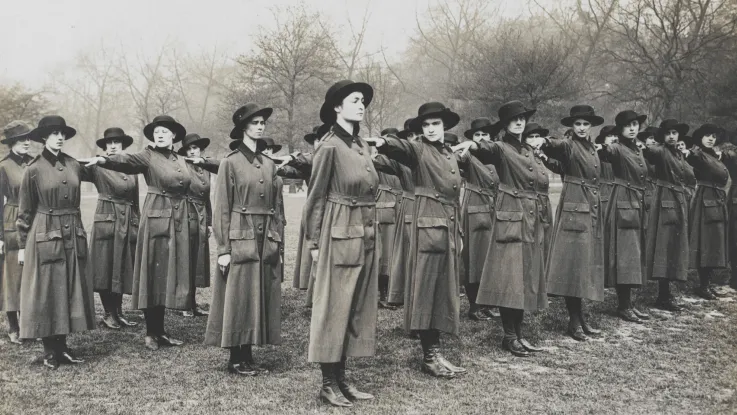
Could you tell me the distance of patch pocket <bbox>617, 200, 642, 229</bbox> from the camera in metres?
7.39

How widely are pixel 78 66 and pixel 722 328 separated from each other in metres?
29.4

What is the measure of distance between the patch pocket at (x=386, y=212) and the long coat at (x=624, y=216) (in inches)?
106

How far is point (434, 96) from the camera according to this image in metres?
25.5

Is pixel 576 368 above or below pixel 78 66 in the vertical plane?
below

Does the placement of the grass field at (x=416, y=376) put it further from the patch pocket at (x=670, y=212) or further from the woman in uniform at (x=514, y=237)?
the patch pocket at (x=670, y=212)

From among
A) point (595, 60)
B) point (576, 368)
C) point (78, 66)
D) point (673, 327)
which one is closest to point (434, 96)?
point (595, 60)

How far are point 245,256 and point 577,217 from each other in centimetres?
354

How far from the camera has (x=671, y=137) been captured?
8.42 metres

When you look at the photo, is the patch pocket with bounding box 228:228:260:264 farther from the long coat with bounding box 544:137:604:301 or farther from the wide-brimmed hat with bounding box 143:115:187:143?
the long coat with bounding box 544:137:604:301

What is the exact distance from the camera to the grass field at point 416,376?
4.46 metres

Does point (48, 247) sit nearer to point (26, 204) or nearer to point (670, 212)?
point (26, 204)

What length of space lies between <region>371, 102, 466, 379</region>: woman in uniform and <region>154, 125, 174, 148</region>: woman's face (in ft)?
8.65

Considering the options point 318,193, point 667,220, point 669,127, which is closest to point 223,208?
point 318,193

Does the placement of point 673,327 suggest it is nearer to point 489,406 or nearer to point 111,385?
point 489,406
